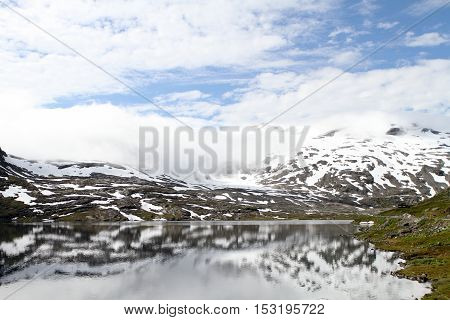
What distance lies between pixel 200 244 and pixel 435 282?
72796mm

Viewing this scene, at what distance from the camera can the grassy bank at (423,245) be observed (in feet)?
178

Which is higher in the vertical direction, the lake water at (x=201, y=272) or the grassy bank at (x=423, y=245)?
the grassy bank at (x=423, y=245)

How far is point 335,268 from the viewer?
244 feet

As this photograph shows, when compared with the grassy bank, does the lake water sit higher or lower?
lower

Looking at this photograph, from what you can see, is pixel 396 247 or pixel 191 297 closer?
pixel 191 297

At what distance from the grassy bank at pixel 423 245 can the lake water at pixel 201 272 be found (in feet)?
7.77

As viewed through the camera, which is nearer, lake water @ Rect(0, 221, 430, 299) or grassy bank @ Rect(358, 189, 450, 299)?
lake water @ Rect(0, 221, 430, 299)

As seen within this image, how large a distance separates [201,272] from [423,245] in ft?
143

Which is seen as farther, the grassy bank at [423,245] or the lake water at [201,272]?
the grassy bank at [423,245]

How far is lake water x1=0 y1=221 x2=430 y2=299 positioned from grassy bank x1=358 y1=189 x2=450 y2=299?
237 centimetres

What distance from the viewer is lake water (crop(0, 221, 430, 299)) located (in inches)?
2121
